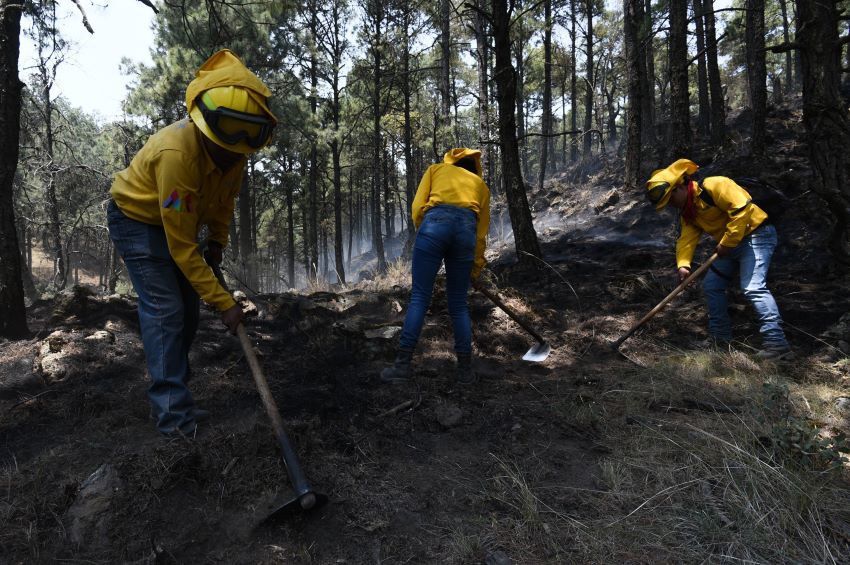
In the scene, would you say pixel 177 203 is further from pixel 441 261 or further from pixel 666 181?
pixel 666 181

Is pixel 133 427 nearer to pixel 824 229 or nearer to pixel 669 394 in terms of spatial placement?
pixel 669 394

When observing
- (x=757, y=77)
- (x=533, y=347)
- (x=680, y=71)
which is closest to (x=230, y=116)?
(x=533, y=347)

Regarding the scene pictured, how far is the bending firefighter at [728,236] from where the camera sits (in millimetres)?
3693

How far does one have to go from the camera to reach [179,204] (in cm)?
226

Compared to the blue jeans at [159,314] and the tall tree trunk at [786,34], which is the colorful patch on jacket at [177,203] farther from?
the tall tree trunk at [786,34]

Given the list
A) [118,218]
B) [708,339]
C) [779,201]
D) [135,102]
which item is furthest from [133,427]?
[135,102]

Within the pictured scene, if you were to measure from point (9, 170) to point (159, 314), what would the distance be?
3.78 metres

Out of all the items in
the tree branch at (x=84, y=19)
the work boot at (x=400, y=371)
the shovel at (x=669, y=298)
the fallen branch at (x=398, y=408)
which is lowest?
the fallen branch at (x=398, y=408)

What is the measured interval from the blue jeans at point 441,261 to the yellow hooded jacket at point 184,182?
1.39 metres

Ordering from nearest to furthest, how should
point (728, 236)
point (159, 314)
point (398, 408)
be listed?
point (159, 314) < point (398, 408) < point (728, 236)

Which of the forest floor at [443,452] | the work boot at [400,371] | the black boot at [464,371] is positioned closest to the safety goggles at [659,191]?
the forest floor at [443,452]

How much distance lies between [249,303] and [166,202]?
3.54m

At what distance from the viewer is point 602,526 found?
1.78 meters

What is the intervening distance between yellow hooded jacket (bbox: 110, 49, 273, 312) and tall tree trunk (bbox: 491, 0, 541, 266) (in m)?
3.82
